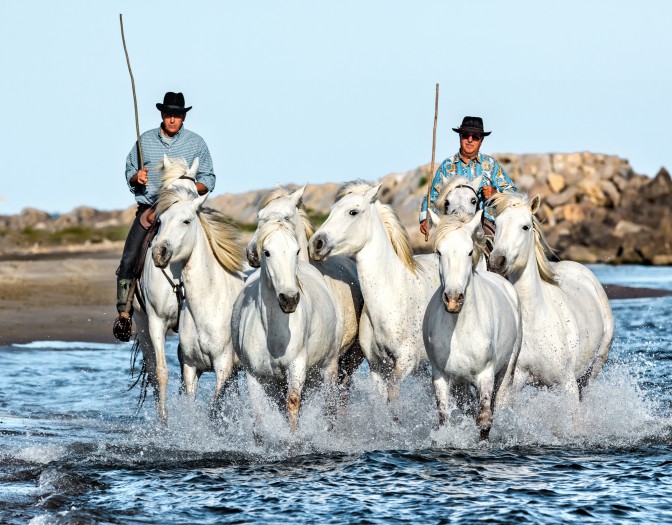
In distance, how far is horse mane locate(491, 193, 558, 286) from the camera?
382 inches

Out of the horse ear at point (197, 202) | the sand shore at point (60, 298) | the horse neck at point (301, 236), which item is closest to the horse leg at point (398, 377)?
the horse neck at point (301, 236)

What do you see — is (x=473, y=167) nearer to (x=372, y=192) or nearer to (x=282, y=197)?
(x=372, y=192)

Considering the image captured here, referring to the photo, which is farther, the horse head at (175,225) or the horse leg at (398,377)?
the horse leg at (398,377)

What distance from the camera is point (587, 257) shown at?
156 feet

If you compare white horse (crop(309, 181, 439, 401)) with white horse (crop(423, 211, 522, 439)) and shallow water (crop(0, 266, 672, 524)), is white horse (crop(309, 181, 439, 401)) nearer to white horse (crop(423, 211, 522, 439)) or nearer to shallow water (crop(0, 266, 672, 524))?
shallow water (crop(0, 266, 672, 524))

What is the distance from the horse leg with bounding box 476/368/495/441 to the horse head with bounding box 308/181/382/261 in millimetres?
1626

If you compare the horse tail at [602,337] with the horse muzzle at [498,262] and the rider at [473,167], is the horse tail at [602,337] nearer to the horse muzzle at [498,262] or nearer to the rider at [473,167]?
the rider at [473,167]

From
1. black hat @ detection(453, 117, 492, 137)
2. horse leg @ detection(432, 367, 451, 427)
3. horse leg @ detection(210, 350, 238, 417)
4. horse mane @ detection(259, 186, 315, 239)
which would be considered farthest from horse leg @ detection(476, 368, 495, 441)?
black hat @ detection(453, 117, 492, 137)

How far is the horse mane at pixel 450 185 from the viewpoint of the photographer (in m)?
10.5

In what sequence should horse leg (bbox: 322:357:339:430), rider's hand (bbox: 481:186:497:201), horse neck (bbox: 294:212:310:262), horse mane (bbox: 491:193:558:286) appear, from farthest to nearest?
1. rider's hand (bbox: 481:186:497:201)
2. horse neck (bbox: 294:212:310:262)
3. horse leg (bbox: 322:357:339:430)
4. horse mane (bbox: 491:193:558:286)

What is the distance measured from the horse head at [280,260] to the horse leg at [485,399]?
1596mm

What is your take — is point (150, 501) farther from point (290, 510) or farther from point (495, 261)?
point (495, 261)

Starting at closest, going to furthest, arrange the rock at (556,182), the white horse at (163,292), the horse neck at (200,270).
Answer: the horse neck at (200,270)
the white horse at (163,292)
the rock at (556,182)

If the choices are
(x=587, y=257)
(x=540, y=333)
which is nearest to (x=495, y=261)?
(x=540, y=333)
